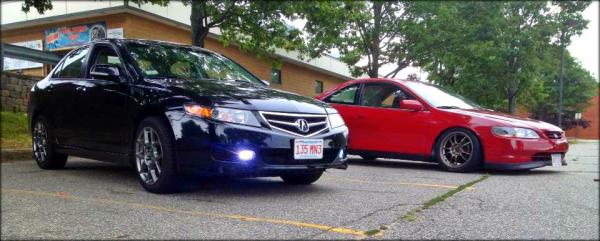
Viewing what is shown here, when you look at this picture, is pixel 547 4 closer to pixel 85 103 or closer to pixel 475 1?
pixel 475 1

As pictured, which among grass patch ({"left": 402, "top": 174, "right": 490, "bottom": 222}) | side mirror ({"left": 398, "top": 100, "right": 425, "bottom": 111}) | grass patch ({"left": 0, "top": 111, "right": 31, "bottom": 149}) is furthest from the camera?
grass patch ({"left": 0, "top": 111, "right": 31, "bottom": 149})

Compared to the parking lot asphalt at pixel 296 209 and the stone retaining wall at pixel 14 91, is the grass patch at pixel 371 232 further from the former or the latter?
the stone retaining wall at pixel 14 91

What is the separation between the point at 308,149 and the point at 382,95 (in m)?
3.68

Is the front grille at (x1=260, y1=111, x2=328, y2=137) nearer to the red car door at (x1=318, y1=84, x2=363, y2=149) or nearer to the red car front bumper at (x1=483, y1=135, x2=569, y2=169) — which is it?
the red car front bumper at (x1=483, y1=135, x2=569, y2=169)

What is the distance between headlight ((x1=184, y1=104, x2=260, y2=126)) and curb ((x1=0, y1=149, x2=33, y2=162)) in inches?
170

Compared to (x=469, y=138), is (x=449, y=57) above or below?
above

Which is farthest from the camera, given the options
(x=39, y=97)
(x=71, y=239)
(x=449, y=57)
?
(x=449, y=57)

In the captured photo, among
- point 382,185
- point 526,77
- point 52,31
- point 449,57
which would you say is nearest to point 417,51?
point 449,57

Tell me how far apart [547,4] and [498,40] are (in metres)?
3.16

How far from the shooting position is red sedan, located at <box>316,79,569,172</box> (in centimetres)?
659

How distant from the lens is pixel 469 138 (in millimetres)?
6805

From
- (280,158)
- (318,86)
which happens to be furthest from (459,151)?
(318,86)

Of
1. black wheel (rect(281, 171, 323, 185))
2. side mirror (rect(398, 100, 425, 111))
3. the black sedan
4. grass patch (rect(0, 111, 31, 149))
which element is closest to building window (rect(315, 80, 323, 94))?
grass patch (rect(0, 111, 31, 149))

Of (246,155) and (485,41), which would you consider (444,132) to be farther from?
(485,41)
